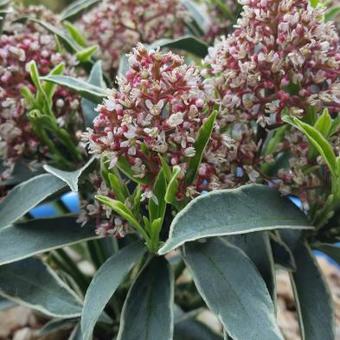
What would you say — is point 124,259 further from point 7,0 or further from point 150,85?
point 7,0

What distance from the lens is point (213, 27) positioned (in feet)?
4.20

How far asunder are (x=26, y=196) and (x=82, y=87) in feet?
0.56

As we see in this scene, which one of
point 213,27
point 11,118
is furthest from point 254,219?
point 213,27

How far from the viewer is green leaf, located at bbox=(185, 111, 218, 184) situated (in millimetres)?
786

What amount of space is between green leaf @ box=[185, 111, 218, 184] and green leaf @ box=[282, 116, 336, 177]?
100mm

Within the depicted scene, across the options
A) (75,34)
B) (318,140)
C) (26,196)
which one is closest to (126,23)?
(75,34)

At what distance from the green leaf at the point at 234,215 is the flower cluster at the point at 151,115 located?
0.06 m

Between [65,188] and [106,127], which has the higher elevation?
[106,127]

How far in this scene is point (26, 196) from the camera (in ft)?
3.04

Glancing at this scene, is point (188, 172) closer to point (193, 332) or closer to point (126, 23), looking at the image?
point (193, 332)

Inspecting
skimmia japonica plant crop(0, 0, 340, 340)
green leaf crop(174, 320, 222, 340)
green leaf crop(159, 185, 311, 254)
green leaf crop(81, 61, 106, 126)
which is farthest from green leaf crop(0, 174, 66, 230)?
green leaf crop(174, 320, 222, 340)

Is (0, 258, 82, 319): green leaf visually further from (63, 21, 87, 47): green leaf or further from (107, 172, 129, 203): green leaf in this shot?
(63, 21, 87, 47): green leaf

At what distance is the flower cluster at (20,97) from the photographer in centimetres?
96

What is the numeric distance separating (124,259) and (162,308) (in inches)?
3.2
